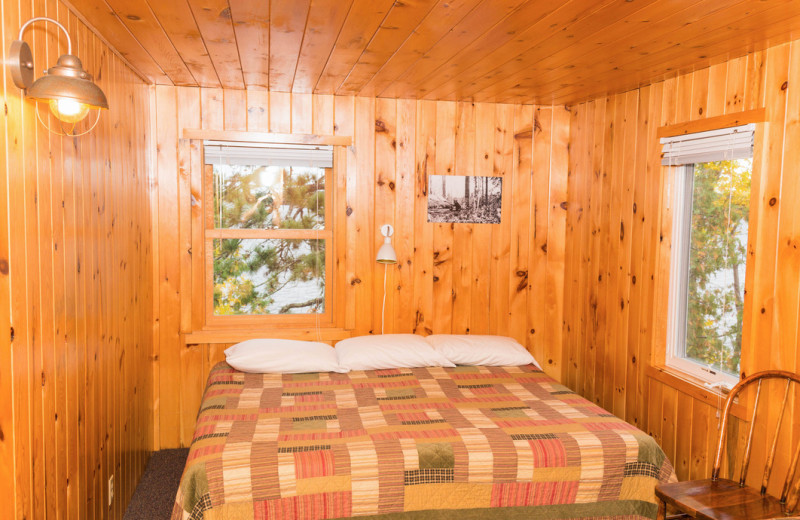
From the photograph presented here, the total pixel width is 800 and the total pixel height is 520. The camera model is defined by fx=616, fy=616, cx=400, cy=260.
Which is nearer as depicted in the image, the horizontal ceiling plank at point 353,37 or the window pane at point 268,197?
the horizontal ceiling plank at point 353,37

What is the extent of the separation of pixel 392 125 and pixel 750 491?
2.69 m

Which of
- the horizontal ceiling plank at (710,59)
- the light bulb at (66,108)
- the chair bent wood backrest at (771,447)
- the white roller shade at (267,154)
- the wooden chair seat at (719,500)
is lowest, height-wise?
the wooden chair seat at (719,500)

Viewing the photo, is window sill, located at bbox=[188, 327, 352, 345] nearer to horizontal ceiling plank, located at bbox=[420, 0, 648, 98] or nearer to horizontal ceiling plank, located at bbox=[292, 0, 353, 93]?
horizontal ceiling plank, located at bbox=[292, 0, 353, 93]

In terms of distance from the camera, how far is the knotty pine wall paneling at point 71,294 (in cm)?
170

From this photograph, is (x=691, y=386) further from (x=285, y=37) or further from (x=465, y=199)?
(x=285, y=37)

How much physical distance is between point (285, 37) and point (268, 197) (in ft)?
4.96

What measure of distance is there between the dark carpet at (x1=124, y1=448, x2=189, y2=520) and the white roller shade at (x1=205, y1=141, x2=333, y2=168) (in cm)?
178

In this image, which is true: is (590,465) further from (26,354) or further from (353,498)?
(26,354)

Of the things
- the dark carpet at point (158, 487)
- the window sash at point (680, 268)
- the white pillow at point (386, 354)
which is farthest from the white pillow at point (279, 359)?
the window sash at point (680, 268)

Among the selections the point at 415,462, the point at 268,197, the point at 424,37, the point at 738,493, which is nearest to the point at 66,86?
the point at 424,37

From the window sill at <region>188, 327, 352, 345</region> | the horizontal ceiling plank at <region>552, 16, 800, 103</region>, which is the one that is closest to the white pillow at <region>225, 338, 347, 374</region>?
Result: the window sill at <region>188, 327, 352, 345</region>

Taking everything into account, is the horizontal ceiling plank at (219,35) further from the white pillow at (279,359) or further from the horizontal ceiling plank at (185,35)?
the white pillow at (279,359)

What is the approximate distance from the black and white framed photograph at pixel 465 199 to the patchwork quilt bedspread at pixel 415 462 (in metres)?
1.45

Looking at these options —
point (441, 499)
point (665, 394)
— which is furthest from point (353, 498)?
point (665, 394)
